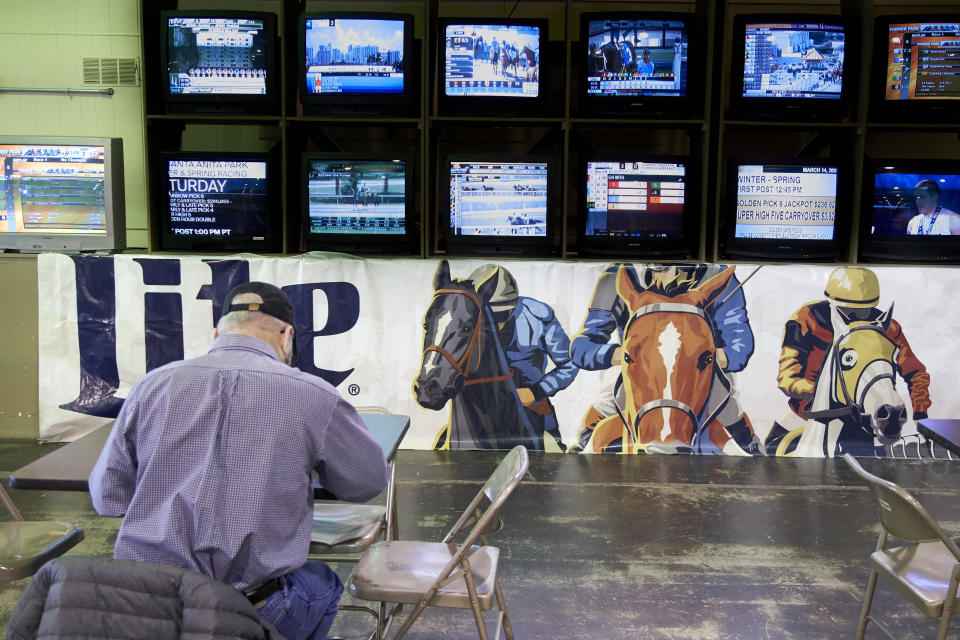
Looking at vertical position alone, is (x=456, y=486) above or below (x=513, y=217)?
below

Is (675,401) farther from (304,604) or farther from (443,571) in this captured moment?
(304,604)

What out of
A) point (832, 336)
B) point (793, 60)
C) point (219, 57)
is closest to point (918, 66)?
point (793, 60)

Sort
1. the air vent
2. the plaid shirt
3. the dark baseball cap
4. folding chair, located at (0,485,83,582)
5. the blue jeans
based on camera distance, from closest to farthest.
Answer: the plaid shirt
the blue jeans
the dark baseball cap
folding chair, located at (0,485,83,582)
the air vent

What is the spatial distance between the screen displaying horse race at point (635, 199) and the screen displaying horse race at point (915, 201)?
1064mm

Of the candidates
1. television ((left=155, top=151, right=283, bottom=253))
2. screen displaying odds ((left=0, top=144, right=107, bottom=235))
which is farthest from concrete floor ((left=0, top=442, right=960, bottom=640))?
television ((left=155, top=151, right=283, bottom=253))

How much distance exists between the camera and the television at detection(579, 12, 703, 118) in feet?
14.4

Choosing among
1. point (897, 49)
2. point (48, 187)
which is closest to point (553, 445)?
point (897, 49)

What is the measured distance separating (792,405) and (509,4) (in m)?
3.03

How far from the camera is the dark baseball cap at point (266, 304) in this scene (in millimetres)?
1843

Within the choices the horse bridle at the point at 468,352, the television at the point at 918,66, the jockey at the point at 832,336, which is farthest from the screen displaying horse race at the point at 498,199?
the television at the point at 918,66

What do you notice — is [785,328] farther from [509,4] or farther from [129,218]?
[129,218]

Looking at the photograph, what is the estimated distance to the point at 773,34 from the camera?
4.36m

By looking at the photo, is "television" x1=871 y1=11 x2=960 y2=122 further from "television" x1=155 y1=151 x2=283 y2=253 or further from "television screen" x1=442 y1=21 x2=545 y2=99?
"television" x1=155 y1=151 x2=283 y2=253

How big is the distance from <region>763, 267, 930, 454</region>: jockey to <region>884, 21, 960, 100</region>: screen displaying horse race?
996 millimetres
